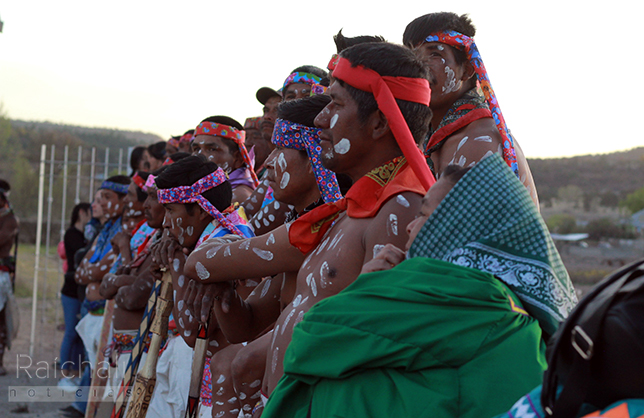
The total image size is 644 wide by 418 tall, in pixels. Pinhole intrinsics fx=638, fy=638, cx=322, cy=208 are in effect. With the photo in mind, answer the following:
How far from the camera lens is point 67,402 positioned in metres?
8.47

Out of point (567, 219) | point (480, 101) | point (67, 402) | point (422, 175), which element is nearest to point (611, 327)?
point (422, 175)

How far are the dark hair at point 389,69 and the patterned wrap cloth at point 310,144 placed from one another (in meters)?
0.41

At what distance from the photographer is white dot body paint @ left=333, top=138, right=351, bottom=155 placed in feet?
7.48

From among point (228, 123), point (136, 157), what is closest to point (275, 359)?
point (228, 123)

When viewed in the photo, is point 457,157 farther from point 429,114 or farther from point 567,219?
point 567,219

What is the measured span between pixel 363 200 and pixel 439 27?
1.26m

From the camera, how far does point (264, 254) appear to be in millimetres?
2465

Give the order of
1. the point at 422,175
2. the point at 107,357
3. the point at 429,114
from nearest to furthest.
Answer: the point at 422,175 → the point at 429,114 → the point at 107,357

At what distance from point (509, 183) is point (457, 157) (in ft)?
3.84

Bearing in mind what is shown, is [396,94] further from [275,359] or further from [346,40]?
[346,40]

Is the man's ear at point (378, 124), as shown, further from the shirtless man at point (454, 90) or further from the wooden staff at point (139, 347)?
the wooden staff at point (139, 347)

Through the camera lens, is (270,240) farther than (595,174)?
No

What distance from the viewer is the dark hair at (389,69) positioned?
88.4 inches

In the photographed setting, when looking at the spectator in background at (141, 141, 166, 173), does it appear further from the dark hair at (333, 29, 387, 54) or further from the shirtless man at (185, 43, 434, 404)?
the shirtless man at (185, 43, 434, 404)
